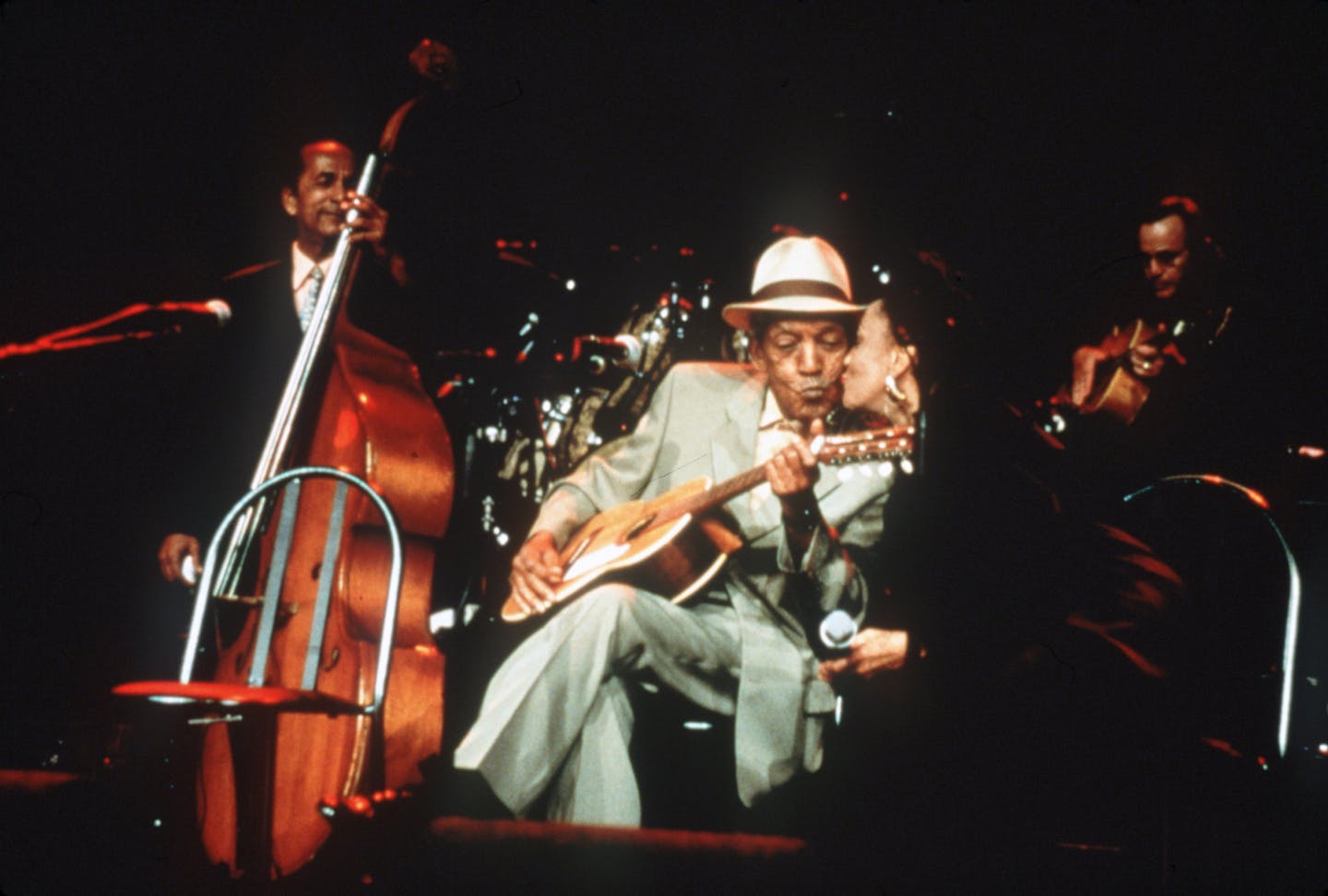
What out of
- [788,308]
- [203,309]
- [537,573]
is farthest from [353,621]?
[788,308]

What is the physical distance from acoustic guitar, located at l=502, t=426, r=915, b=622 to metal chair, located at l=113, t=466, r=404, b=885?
29.5 inches

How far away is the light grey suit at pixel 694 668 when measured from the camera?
288 centimetres

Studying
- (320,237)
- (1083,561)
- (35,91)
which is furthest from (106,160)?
(1083,561)

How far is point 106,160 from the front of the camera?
160 inches

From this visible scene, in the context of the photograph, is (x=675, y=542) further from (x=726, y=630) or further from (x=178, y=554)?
(x=178, y=554)

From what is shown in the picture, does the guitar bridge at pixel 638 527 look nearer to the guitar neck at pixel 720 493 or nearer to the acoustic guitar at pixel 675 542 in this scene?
the acoustic guitar at pixel 675 542

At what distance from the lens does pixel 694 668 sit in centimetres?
295

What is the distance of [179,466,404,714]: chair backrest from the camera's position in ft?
7.70

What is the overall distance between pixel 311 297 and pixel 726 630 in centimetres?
192

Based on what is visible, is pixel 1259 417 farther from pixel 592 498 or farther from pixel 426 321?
pixel 426 321

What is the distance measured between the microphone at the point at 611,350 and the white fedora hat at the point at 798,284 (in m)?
0.35

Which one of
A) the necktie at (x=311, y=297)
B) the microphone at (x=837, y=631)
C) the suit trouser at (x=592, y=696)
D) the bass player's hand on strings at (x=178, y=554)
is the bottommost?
the suit trouser at (x=592, y=696)

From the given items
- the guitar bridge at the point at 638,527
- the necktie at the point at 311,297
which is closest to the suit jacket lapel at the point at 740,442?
the guitar bridge at the point at 638,527

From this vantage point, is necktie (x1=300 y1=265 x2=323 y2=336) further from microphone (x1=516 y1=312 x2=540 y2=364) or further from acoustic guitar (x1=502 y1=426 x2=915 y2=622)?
acoustic guitar (x1=502 y1=426 x2=915 y2=622)
